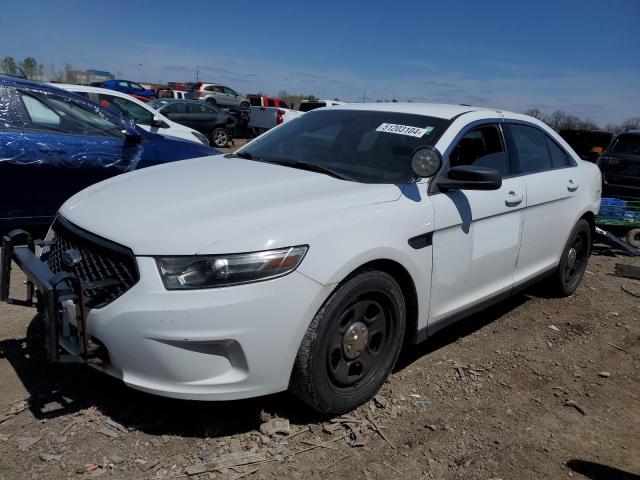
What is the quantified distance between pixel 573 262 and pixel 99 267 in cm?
417

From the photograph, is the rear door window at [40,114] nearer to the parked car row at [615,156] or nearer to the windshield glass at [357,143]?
the windshield glass at [357,143]

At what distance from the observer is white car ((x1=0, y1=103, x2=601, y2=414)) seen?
232 cm

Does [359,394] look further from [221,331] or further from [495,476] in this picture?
[221,331]

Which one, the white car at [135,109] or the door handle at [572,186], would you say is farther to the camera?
the white car at [135,109]

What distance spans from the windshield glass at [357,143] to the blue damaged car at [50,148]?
216cm

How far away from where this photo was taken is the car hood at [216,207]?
2373mm

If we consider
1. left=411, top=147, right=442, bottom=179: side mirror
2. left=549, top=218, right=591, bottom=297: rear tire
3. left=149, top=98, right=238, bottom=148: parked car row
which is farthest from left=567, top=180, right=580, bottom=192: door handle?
left=149, top=98, right=238, bottom=148: parked car row

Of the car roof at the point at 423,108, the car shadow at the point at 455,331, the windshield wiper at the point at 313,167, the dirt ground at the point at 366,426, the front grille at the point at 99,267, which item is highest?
the car roof at the point at 423,108

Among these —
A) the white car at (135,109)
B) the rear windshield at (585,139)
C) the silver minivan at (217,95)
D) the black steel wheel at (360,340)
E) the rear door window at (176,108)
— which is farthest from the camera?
the silver minivan at (217,95)

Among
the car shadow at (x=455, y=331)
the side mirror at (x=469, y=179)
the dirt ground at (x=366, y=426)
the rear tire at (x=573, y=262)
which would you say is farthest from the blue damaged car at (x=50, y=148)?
the rear tire at (x=573, y=262)

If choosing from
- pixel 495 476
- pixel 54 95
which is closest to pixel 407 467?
pixel 495 476

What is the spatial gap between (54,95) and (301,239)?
→ 4.13 metres

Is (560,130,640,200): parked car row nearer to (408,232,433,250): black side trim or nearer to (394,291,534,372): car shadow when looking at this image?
(394,291,534,372): car shadow

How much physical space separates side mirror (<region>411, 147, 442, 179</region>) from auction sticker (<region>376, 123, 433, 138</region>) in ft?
1.38
